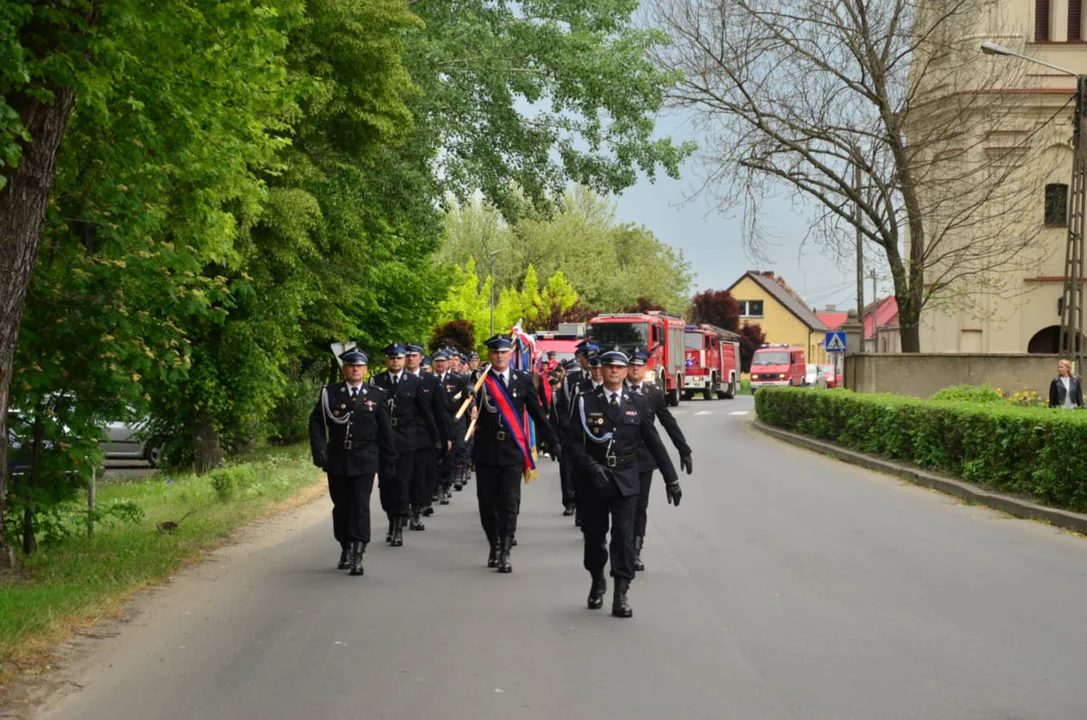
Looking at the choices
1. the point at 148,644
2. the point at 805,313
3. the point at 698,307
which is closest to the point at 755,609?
the point at 148,644

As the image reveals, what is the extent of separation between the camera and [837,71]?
31953 millimetres

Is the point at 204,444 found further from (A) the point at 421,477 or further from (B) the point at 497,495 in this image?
(B) the point at 497,495

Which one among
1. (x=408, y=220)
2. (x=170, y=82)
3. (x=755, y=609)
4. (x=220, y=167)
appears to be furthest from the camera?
(x=408, y=220)

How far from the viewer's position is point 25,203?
30.8ft

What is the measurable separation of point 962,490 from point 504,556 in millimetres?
7956

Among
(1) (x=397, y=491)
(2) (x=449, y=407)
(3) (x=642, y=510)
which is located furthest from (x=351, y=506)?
(2) (x=449, y=407)

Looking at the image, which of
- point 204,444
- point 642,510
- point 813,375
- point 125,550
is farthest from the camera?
point 813,375

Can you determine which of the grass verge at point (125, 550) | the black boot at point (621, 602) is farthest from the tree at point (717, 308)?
the black boot at point (621, 602)

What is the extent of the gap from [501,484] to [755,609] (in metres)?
3.01

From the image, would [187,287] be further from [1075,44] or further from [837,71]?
[1075,44]

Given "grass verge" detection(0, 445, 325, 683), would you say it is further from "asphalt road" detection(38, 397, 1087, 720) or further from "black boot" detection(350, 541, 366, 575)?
"black boot" detection(350, 541, 366, 575)

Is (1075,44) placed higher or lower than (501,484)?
higher

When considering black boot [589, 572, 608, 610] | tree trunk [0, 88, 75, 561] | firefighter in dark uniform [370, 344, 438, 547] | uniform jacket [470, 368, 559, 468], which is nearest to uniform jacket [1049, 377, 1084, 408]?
firefighter in dark uniform [370, 344, 438, 547]

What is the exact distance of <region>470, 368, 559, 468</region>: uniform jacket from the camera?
1150cm
